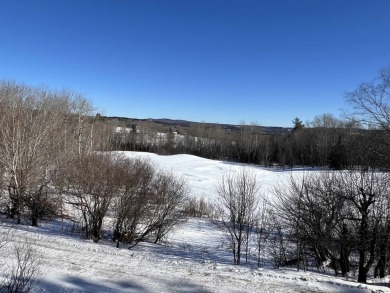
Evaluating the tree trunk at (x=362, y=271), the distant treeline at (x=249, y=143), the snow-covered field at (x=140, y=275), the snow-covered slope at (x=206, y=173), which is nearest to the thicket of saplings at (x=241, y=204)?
the tree trunk at (x=362, y=271)

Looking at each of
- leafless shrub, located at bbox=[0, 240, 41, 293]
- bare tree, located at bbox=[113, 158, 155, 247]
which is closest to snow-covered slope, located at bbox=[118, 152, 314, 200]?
bare tree, located at bbox=[113, 158, 155, 247]

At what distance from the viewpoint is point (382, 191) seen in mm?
14109

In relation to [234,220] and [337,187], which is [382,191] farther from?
[234,220]

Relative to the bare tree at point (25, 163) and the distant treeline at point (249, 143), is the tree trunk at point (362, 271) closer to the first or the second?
the bare tree at point (25, 163)

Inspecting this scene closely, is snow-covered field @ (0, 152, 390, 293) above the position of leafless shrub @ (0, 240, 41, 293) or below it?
below

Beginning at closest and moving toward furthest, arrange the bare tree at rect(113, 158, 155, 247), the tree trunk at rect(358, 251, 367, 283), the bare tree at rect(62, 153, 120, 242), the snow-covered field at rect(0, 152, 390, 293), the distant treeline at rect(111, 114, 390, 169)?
the snow-covered field at rect(0, 152, 390, 293) < the tree trunk at rect(358, 251, 367, 283) < the bare tree at rect(62, 153, 120, 242) < the bare tree at rect(113, 158, 155, 247) < the distant treeline at rect(111, 114, 390, 169)

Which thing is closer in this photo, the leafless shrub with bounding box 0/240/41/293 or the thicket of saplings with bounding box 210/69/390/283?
the leafless shrub with bounding box 0/240/41/293

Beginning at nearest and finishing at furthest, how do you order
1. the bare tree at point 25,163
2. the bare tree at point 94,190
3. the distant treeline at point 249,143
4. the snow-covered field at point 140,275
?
the snow-covered field at point 140,275, the bare tree at point 94,190, the bare tree at point 25,163, the distant treeline at point 249,143

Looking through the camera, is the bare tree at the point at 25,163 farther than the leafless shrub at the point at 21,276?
Yes

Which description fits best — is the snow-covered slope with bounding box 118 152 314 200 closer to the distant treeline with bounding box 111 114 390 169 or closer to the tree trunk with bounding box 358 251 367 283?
the distant treeline with bounding box 111 114 390 169

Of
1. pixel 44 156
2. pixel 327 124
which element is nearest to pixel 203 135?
pixel 327 124

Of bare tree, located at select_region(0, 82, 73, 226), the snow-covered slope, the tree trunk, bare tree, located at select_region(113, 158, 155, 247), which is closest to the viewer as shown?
the tree trunk

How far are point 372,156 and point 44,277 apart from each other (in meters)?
13.6

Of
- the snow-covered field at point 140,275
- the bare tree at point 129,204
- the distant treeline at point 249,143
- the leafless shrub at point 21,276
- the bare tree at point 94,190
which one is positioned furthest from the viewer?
the distant treeline at point 249,143
